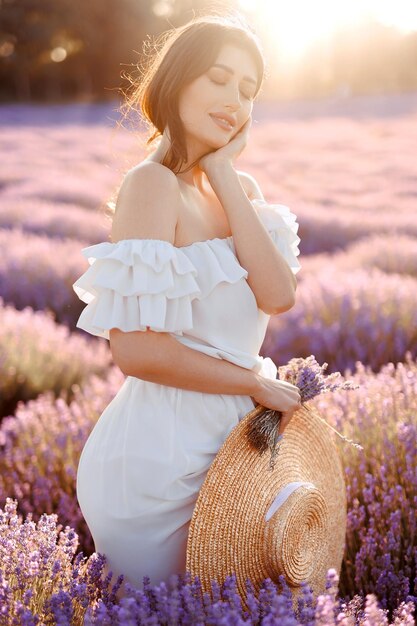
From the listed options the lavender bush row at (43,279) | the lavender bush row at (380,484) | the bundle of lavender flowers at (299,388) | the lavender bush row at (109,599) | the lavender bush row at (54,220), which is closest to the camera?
the lavender bush row at (109,599)

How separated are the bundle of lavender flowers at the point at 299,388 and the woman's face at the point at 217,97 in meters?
0.69

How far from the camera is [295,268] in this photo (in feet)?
7.70

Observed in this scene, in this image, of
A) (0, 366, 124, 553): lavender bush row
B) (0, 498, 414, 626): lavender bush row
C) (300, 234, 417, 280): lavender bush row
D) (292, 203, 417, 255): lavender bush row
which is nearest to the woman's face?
(0, 498, 414, 626): lavender bush row

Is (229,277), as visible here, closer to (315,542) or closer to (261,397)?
(261,397)

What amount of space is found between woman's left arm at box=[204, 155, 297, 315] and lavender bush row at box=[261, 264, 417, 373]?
2797mm

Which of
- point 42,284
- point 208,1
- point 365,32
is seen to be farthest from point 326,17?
point 208,1

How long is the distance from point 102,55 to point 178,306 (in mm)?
43369

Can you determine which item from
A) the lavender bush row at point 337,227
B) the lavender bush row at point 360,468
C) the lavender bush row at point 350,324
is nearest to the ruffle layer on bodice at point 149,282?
the lavender bush row at point 360,468

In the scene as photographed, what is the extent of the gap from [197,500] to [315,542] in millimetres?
493

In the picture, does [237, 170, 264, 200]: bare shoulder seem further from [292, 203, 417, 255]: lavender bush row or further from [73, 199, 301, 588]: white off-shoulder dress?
[292, 203, 417, 255]: lavender bush row

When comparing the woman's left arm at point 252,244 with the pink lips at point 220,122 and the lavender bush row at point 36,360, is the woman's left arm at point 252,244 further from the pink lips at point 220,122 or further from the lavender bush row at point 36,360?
the lavender bush row at point 36,360

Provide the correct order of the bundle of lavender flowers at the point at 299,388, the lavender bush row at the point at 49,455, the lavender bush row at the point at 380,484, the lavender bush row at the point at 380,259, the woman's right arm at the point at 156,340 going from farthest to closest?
1. the lavender bush row at the point at 380,259
2. the lavender bush row at the point at 49,455
3. the lavender bush row at the point at 380,484
4. the bundle of lavender flowers at the point at 299,388
5. the woman's right arm at the point at 156,340

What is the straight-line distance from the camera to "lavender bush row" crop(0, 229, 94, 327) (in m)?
6.69

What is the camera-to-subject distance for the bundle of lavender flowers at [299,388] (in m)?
2.07
